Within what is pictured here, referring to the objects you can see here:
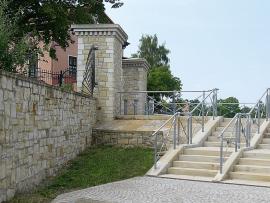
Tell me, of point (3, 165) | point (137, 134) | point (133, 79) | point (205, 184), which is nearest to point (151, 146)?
point (137, 134)

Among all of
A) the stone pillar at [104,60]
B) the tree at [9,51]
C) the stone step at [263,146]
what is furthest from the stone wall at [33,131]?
the stone step at [263,146]

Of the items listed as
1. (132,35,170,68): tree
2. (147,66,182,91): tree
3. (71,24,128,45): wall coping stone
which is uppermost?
(132,35,170,68): tree

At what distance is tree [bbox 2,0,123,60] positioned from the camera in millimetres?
18438

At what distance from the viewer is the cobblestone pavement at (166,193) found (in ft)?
29.7

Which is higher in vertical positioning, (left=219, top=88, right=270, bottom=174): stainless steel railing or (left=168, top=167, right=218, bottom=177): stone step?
(left=219, top=88, right=270, bottom=174): stainless steel railing

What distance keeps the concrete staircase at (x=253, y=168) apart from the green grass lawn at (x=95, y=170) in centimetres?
226

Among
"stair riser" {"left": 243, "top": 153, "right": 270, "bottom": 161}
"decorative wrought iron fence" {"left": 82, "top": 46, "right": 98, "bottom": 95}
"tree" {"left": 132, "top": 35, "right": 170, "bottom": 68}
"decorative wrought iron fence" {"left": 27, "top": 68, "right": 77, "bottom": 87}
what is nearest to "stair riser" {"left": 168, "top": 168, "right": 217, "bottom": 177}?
"stair riser" {"left": 243, "top": 153, "right": 270, "bottom": 161}

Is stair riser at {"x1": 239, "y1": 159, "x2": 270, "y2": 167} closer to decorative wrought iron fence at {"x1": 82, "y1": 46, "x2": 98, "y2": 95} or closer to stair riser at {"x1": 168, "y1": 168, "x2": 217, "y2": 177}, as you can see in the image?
stair riser at {"x1": 168, "y1": 168, "x2": 217, "y2": 177}

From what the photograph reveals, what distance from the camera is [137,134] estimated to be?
14.6m

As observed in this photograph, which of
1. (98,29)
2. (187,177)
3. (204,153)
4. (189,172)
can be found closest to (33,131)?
(187,177)

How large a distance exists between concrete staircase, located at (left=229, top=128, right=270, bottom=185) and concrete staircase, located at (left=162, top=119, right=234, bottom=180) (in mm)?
494

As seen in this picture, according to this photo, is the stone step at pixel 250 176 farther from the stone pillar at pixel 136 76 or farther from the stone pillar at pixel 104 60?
the stone pillar at pixel 136 76

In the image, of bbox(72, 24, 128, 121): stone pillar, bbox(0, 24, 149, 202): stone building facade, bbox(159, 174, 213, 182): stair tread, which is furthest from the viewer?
bbox(72, 24, 128, 121): stone pillar

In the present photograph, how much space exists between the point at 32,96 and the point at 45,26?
10.3 metres
